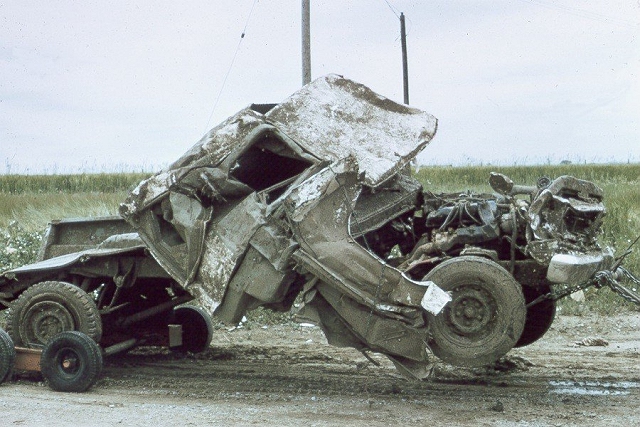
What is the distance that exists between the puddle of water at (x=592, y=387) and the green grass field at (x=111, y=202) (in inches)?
111

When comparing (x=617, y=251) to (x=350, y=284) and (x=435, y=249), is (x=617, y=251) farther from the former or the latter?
(x=350, y=284)

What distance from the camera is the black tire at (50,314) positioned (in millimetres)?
8031

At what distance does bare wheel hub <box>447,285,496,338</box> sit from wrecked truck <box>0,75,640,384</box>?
0.01 meters

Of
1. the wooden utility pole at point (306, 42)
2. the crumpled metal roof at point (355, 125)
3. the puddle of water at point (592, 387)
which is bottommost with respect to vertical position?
the puddle of water at point (592, 387)

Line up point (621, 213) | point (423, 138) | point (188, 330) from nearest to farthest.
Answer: point (423, 138) < point (188, 330) < point (621, 213)

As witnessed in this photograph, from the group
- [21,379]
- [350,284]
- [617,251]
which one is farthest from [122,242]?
[617,251]

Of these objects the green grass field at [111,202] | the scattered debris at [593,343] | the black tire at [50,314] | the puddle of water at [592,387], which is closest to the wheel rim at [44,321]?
the black tire at [50,314]

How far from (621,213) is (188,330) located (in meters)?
8.90

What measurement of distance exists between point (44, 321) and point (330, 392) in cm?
276

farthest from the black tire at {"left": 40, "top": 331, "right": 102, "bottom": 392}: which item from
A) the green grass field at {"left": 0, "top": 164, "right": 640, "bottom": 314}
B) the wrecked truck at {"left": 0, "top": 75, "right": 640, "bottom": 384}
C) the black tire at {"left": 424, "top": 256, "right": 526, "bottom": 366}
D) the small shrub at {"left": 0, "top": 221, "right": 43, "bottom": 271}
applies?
the small shrub at {"left": 0, "top": 221, "right": 43, "bottom": 271}

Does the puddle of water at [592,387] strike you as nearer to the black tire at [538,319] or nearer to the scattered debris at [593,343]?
the black tire at [538,319]

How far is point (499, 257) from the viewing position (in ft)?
24.0

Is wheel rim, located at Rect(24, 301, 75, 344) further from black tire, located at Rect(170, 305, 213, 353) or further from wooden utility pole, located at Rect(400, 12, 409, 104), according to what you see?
wooden utility pole, located at Rect(400, 12, 409, 104)

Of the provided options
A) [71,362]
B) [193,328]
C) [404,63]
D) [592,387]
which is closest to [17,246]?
[193,328]
